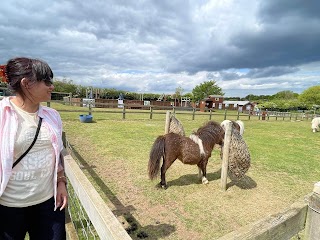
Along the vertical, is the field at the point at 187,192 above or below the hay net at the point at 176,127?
below

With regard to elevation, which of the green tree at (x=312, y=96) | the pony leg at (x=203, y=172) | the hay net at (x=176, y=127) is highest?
the green tree at (x=312, y=96)

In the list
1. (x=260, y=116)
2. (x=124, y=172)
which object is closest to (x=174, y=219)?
(x=124, y=172)

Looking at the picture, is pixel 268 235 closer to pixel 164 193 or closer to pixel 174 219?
pixel 174 219

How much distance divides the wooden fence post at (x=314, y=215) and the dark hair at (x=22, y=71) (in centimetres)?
186

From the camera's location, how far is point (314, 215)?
4.57ft

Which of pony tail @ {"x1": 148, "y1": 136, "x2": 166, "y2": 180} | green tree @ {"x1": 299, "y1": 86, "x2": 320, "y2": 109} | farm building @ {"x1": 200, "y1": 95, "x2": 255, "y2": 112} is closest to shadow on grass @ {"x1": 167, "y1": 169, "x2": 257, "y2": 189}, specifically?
pony tail @ {"x1": 148, "y1": 136, "x2": 166, "y2": 180}

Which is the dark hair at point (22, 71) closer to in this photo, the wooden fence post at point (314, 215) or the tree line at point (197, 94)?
the wooden fence post at point (314, 215)

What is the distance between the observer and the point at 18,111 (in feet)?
4.52

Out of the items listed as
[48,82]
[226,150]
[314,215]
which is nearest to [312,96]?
[226,150]

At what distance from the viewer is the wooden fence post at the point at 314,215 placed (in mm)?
1358

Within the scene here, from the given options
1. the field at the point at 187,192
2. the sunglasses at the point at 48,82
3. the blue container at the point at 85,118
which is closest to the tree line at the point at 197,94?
the blue container at the point at 85,118

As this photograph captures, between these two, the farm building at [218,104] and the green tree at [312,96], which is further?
the green tree at [312,96]

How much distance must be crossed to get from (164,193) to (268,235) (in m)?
3.11

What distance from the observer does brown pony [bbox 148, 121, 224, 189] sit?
163 inches
